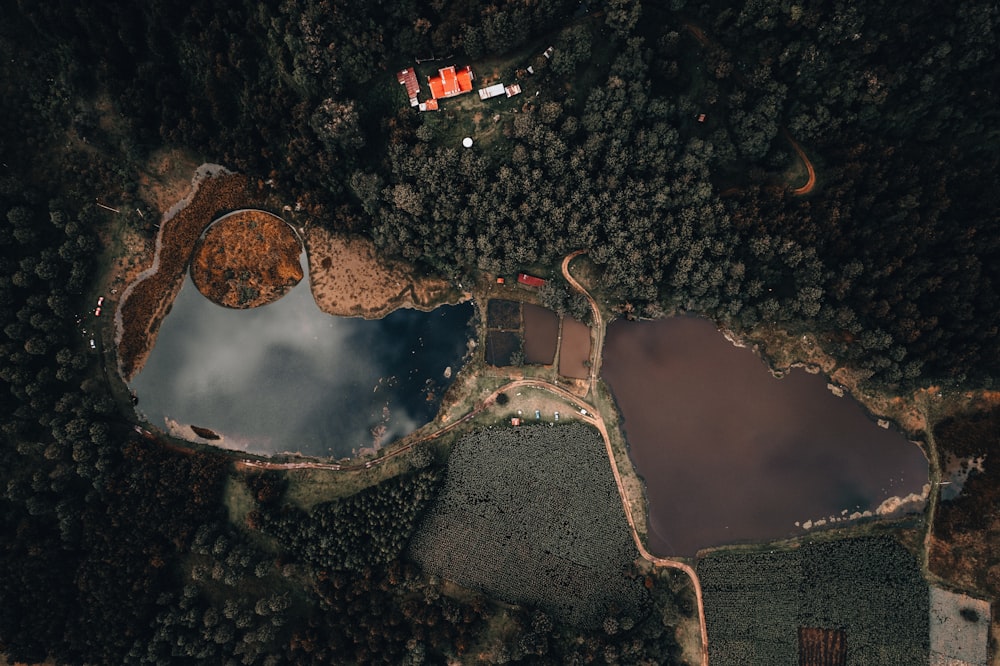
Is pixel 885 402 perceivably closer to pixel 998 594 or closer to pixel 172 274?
pixel 998 594

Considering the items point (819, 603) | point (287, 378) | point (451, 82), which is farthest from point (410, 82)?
point (819, 603)

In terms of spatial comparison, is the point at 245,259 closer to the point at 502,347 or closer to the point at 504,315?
the point at 504,315

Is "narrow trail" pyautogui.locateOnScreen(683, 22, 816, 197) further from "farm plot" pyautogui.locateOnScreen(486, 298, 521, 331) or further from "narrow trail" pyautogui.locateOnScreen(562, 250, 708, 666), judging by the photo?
"farm plot" pyautogui.locateOnScreen(486, 298, 521, 331)

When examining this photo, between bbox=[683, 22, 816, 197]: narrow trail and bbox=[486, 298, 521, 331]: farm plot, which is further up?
bbox=[683, 22, 816, 197]: narrow trail

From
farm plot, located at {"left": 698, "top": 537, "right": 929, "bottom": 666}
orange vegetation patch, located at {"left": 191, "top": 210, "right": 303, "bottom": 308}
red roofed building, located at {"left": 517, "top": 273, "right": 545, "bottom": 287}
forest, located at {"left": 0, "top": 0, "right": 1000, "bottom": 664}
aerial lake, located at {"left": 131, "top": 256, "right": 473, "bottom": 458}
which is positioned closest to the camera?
forest, located at {"left": 0, "top": 0, "right": 1000, "bottom": 664}

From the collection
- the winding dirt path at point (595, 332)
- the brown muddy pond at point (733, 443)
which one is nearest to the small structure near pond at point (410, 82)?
the winding dirt path at point (595, 332)

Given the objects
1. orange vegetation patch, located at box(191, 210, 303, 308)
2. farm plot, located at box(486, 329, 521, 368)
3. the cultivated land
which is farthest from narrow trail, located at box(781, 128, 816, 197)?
orange vegetation patch, located at box(191, 210, 303, 308)
